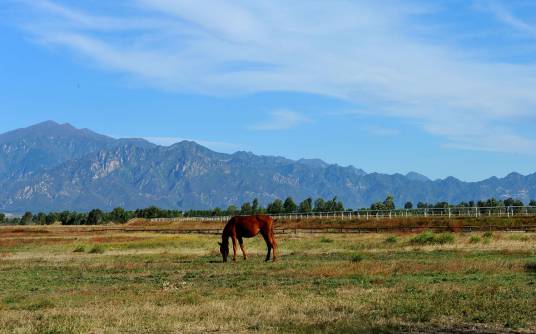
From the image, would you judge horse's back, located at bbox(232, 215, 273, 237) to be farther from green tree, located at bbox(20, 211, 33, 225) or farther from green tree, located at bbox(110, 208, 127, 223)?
green tree, located at bbox(20, 211, 33, 225)

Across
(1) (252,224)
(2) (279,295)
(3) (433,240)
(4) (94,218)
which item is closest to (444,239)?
(3) (433,240)

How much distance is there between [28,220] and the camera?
7259 inches

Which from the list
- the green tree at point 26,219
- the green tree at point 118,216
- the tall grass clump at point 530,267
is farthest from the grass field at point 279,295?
the green tree at point 26,219

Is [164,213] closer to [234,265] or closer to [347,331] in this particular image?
[234,265]

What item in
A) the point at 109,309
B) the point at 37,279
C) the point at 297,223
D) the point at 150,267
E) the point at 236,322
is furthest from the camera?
the point at 297,223

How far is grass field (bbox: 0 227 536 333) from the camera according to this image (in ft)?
53.4

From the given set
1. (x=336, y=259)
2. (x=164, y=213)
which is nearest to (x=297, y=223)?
(x=336, y=259)

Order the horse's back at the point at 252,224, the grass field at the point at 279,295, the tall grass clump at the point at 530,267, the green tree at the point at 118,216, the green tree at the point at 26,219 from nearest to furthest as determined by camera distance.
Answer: the grass field at the point at 279,295, the tall grass clump at the point at 530,267, the horse's back at the point at 252,224, the green tree at the point at 26,219, the green tree at the point at 118,216

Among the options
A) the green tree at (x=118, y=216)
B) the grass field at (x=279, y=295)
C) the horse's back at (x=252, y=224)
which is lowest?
the grass field at (x=279, y=295)

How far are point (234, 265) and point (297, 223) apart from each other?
6793cm

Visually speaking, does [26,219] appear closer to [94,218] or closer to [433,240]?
[94,218]

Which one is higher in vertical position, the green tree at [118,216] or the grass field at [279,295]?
the green tree at [118,216]

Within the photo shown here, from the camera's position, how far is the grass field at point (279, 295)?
1627 centimetres

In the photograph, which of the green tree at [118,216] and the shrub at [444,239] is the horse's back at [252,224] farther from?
the green tree at [118,216]
